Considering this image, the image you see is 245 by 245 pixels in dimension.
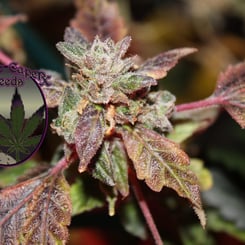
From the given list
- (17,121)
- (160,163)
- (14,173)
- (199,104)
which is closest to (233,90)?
(199,104)

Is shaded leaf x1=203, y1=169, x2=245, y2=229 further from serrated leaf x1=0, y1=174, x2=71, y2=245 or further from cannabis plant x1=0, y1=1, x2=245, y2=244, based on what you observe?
serrated leaf x1=0, y1=174, x2=71, y2=245

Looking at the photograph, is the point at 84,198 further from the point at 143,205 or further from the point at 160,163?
the point at 160,163

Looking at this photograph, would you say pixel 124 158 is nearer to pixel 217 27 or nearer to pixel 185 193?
pixel 185 193

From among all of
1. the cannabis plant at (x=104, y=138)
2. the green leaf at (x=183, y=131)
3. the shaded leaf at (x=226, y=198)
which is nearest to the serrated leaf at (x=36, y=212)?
the cannabis plant at (x=104, y=138)

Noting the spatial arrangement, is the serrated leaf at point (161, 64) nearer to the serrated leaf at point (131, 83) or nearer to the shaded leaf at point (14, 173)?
the serrated leaf at point (131, 83)

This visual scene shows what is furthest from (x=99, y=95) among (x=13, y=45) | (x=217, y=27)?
(x=217, y=27)

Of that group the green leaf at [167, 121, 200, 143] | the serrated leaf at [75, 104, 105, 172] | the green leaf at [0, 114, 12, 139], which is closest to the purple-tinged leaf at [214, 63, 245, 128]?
the green leaf at [167, 121, 200, 143]
